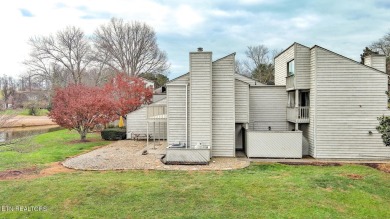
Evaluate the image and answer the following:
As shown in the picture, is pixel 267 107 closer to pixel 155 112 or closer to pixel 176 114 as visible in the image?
pixel 176 114

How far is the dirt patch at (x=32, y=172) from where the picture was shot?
11023 mm

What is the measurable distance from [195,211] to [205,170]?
4.37m

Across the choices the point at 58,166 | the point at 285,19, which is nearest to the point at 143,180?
the point at 58,166

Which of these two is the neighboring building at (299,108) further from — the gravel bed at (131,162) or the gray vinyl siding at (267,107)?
the gray vinyl siding at (267,107)

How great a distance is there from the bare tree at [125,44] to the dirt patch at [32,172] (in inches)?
1270

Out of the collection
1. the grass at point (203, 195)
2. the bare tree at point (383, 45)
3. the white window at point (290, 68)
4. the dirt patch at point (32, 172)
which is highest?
the bare tree at point (383, 45)

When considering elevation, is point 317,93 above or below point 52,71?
below

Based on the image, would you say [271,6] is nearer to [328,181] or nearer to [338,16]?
[338,16]

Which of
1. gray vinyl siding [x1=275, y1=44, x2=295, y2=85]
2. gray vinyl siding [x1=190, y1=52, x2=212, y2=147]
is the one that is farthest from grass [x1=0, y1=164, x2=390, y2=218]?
gray vinyl siding [x1=275, y1=44, x2=295, y2=85]

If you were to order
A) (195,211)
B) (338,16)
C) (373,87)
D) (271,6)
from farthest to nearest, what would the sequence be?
(338,16), (271,6), (373,87), (195,211)

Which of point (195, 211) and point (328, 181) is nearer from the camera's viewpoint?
point (195, 211)

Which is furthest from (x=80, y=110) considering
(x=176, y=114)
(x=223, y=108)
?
(x=223, y=108)

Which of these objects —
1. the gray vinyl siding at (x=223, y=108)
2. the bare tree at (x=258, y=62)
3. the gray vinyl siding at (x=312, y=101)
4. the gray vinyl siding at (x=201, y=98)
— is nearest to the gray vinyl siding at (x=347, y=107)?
the gray vinyl siding at (x=312, y=101)

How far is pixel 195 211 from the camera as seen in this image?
7727mm
